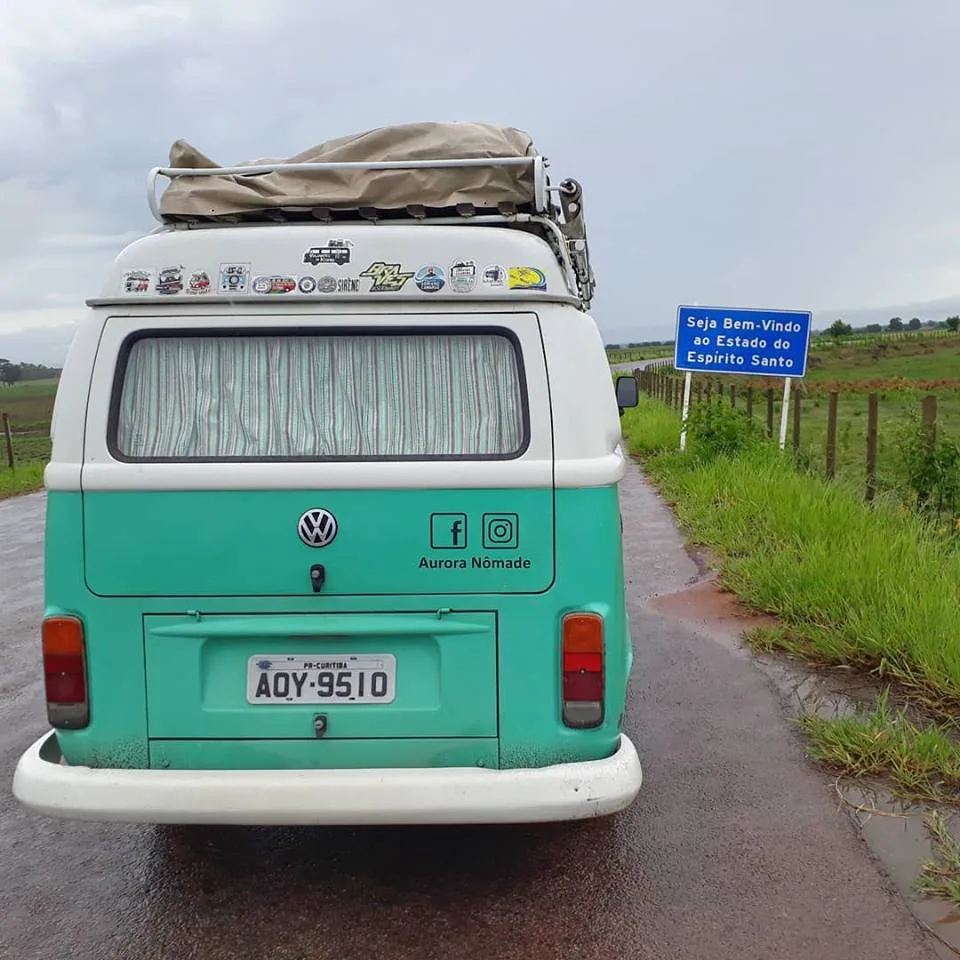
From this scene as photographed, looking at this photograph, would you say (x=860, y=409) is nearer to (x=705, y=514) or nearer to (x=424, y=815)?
(x=705, y=514)

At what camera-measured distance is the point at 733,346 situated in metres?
13.4

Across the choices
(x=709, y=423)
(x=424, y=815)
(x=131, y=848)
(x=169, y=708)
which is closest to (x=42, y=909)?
(x=131, y=848)

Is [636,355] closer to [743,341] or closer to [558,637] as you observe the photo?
[743,341]

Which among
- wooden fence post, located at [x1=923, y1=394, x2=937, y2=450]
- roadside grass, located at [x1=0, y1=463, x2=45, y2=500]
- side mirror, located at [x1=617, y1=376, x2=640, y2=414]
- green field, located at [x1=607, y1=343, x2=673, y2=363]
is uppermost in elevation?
side mirror, located at [x1=617, y1=376, x2=640, y2=414]

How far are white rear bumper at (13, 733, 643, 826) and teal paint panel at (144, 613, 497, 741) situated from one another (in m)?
0.14

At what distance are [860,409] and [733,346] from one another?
53.6 feet

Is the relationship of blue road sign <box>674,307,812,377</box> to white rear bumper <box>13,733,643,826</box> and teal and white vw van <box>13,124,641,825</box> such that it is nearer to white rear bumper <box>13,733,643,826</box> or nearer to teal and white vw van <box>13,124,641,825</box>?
teal and white vw van <box>13,124,641,825</box>

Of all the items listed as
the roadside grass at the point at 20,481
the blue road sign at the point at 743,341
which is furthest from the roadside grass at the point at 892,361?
the roadside grass at the point at 20,481

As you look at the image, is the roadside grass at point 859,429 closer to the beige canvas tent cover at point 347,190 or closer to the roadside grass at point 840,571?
the roadside grass at point 840,571

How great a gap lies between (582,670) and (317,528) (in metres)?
0.95

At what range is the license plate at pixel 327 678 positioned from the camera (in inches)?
125

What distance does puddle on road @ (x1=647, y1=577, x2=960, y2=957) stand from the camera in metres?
3.20

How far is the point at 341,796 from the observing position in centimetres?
306

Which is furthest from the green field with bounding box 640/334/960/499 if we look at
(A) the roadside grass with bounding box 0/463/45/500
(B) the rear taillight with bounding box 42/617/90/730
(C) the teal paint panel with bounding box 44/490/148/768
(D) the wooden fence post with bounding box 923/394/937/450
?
(A) the roadside grass with bounding box 0/463/45/500
